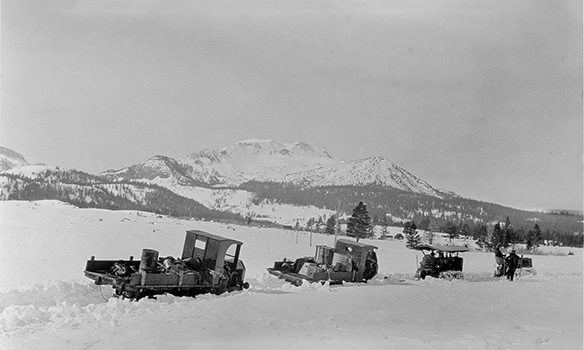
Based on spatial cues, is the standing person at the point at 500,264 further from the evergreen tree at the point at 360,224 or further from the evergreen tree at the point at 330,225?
the evergreen tree at the point at 330,225

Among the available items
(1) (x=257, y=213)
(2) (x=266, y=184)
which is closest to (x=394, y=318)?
(1) (x=257, y=213)

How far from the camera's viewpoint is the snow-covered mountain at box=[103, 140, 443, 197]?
1686 cm

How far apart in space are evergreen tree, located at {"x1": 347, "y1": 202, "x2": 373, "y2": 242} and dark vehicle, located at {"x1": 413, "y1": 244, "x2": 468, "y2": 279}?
7.46m

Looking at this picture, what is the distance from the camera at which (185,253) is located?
31.3 feet

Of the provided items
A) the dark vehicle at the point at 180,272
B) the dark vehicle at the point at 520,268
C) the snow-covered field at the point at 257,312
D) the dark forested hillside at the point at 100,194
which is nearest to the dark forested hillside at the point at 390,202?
the dark vehicle at the point at 520,268

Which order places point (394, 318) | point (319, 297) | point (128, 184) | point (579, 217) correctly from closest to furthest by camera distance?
point (394, 318)
point (319, 297)
point (579, 217)
point (128, 184)

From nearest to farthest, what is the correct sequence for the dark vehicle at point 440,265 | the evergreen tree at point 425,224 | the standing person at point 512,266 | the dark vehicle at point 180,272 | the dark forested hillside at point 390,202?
the dark vehicle at point 180,272, the dark vehicle at point 440,265, the standing person at point 512,266, the dark forested hillside at point 390,202, the evergreen tree at point 425,224

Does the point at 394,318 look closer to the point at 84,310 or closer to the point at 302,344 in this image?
the point at 302,344

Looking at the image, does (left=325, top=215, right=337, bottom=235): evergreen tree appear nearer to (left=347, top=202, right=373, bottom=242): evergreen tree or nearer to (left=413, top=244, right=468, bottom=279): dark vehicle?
(left=347, top=202, right=373, bottom=242): evergreen tree

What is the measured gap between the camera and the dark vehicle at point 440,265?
13612 mm

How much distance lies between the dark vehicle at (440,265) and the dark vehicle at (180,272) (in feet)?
21.8

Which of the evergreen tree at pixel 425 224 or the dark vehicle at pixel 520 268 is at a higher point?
the evergreen tree at pixel 425 224

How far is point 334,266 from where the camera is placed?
11891 millimetres

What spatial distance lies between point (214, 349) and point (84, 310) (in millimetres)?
2325
